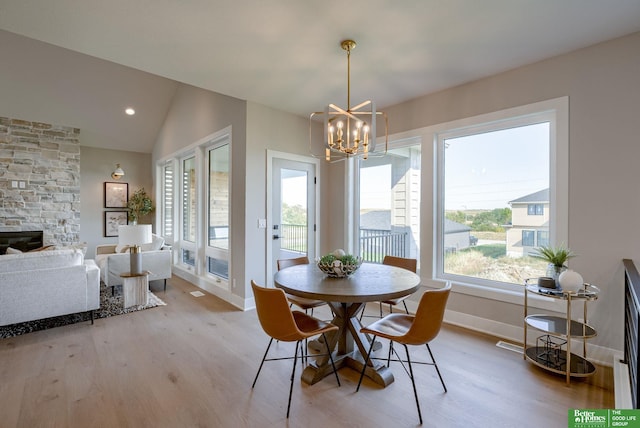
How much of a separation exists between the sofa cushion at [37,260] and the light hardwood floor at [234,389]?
28.4 inches

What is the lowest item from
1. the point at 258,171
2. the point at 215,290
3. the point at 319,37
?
the point at 215,290

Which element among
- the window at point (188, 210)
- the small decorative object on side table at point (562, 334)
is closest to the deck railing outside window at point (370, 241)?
the small decorative object on side table at point (562, 334)

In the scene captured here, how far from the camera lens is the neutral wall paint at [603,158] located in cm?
245

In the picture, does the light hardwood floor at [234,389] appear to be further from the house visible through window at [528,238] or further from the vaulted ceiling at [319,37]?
the vaulted ceiling at [319,37]

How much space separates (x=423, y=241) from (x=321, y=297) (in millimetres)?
2181

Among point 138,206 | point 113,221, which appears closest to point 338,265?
point 138,206

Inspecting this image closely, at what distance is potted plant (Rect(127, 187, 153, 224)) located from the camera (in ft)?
23.4

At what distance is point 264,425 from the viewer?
1842 mm

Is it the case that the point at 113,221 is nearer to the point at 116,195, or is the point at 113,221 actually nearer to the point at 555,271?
the point at 116,195

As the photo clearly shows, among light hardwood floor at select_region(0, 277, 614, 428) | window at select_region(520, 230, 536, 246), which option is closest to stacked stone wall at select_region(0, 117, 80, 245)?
light hardwood floor at select_region(0, 277, 614, 428)

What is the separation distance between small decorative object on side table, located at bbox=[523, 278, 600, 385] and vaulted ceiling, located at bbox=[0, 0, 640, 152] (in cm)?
206

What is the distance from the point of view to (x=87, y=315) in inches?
145

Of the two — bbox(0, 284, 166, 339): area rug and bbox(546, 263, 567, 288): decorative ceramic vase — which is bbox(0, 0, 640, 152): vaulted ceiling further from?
bbox(0, 284, 166, 339): area rug

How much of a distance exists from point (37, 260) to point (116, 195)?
4.66 m
